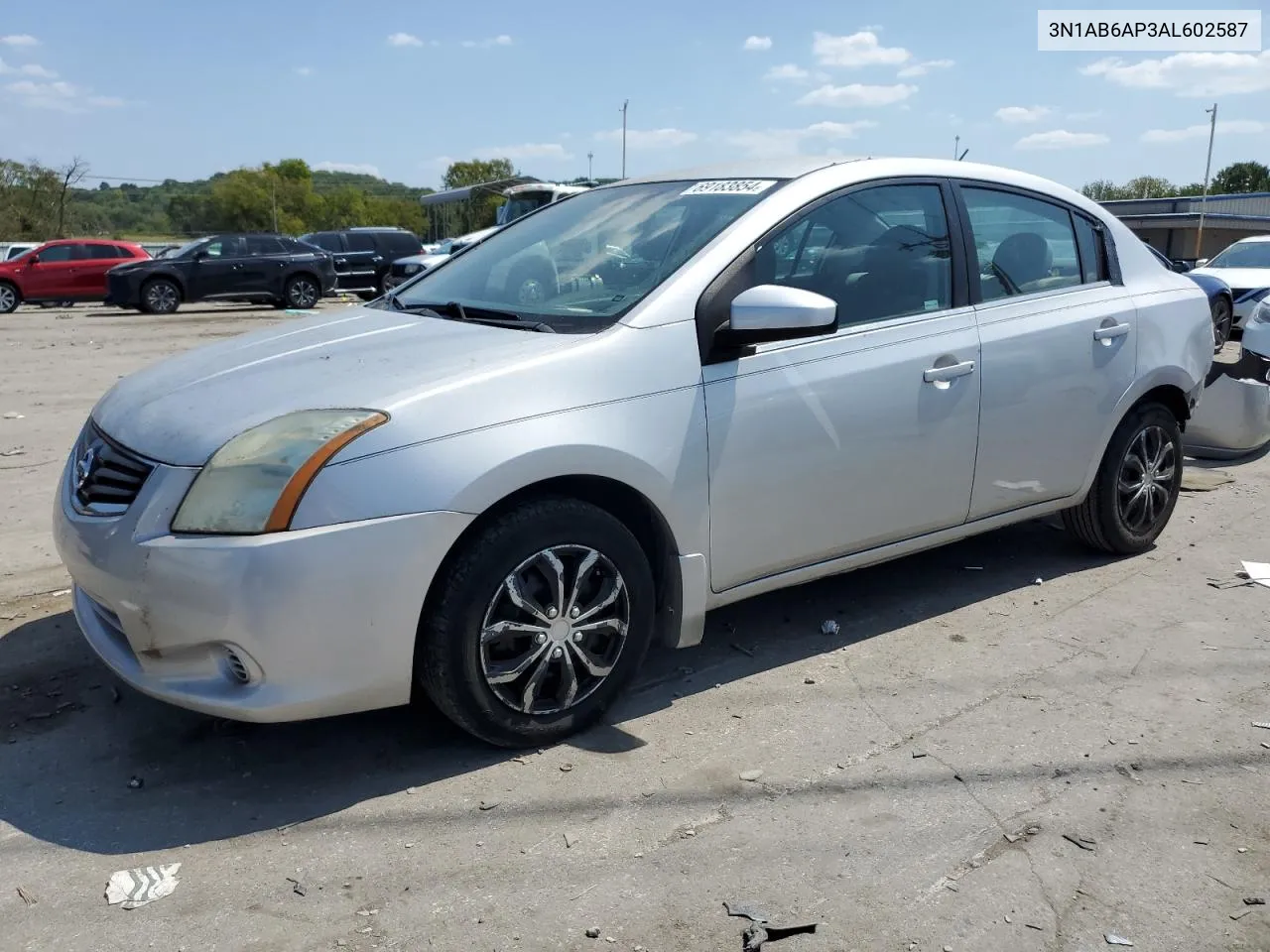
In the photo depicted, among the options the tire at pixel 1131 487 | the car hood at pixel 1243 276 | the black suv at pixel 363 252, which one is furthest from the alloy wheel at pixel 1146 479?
the black suv at pixel 363 252

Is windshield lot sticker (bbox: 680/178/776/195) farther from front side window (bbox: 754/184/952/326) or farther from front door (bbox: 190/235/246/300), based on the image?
front door (bbox: 190/235/246/300)

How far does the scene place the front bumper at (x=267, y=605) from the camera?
9.00 ft

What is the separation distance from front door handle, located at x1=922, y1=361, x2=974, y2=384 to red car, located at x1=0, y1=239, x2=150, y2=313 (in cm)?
2239

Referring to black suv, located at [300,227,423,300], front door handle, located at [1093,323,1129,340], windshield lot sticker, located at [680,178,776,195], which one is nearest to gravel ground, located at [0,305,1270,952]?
front door handle, located at [1093,323,1129,340]

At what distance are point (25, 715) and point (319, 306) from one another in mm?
20444

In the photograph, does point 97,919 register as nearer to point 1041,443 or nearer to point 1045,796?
point 1045,796


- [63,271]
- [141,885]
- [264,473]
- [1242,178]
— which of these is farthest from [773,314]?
[1242,178]

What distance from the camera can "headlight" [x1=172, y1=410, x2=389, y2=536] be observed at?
2771 mm

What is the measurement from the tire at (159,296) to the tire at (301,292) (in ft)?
6.66

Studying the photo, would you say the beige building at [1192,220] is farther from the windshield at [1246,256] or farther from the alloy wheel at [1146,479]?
the alloy wheel at [1146,479]

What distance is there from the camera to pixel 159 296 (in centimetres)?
A: 2080

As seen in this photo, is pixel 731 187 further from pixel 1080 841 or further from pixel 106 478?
pixel 1080 841

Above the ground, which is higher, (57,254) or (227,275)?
(57,254)

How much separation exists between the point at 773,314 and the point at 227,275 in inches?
785
